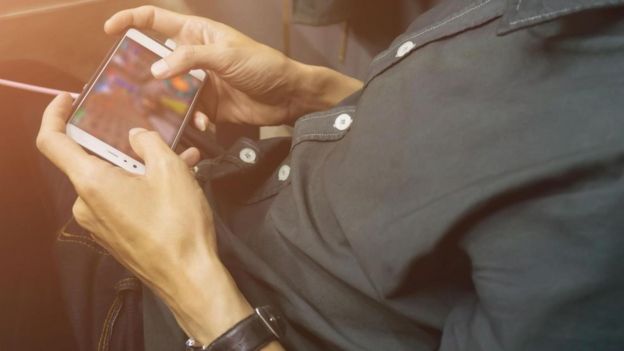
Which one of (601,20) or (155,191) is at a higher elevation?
(155,191)

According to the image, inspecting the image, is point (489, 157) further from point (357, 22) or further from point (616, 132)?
point (357, 22)

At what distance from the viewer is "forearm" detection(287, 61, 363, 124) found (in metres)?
0.80

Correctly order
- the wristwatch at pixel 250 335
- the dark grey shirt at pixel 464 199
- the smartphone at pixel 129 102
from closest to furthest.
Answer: the dark grey shirt at pixel 464 199, the wristwatch at pixel 250 335, the smartphone at pixel 129 102

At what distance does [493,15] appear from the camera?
0.48 metres

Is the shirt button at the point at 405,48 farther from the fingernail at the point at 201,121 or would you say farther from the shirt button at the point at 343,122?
the fingernail at the point at 201,121

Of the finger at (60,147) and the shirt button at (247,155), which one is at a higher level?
the finger at (60,147)

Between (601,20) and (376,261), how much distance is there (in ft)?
0.91

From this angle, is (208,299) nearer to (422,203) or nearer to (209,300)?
(209,300)

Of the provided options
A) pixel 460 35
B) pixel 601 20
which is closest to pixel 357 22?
pixel 460 35

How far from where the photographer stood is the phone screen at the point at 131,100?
610mm

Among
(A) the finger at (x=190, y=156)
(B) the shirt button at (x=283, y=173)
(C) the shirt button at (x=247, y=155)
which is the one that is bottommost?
(B) the shirt button at (x=283, y=173)

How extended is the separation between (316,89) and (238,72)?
0.14m

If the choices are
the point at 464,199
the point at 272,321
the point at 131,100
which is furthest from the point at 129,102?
the point at 464,199

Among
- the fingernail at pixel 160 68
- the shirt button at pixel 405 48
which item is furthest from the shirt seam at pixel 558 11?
the fingernail at pixel 160 68
